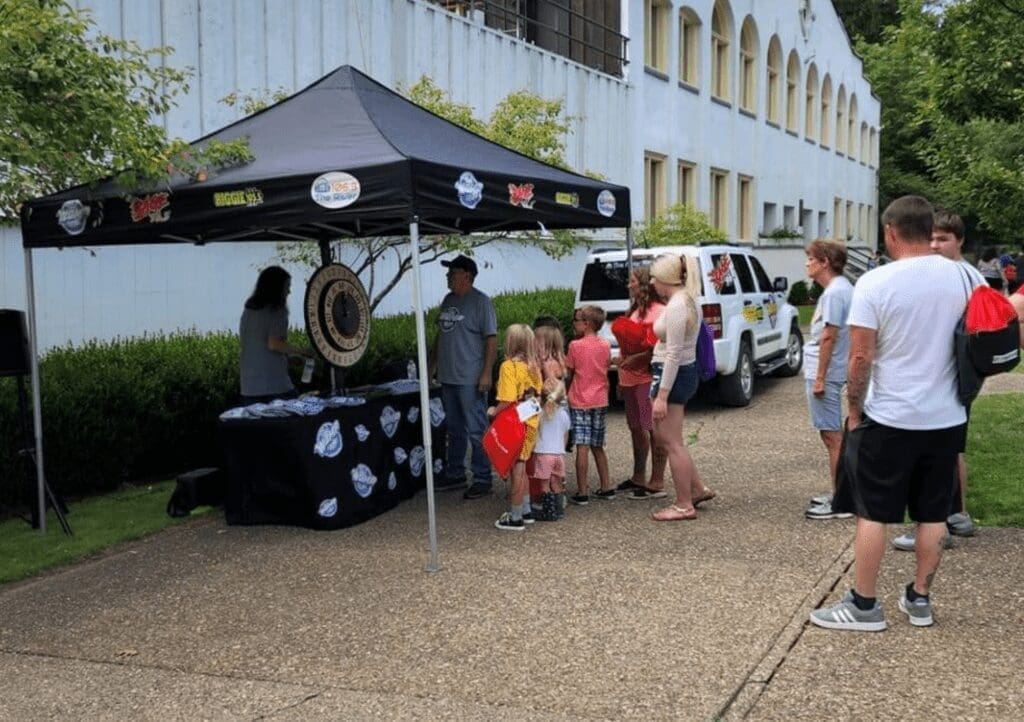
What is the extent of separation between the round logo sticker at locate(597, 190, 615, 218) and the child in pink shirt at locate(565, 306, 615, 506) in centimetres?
86

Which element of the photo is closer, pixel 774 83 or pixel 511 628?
pixel 511 628

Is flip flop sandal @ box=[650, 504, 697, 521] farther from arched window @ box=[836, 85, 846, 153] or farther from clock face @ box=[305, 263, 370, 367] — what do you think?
arched window @ box=[836, 85, 846, 153]

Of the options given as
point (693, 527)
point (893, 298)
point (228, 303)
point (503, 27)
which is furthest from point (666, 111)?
point (893, 298)

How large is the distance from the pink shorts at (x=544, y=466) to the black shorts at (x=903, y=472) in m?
2.52

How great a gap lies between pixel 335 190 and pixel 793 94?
95.9ft

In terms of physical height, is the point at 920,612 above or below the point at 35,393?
below

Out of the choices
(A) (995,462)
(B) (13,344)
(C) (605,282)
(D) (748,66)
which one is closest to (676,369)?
(A) (995,462)

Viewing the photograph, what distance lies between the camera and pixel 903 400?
4582 millimetres

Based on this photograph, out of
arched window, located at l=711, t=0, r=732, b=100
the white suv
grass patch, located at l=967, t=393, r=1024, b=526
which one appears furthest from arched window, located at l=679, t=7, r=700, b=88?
grass patch, located at l=967, t=393, r=1024, b=526

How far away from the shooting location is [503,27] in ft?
59.3

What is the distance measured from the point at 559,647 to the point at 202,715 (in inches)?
60.3

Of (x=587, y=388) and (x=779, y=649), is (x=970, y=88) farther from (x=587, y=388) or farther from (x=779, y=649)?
(x=779, y=649)

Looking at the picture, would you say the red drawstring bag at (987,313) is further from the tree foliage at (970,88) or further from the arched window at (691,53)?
the arched window at (691,53)

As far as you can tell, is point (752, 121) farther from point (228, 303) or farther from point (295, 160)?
point (295, 160)
